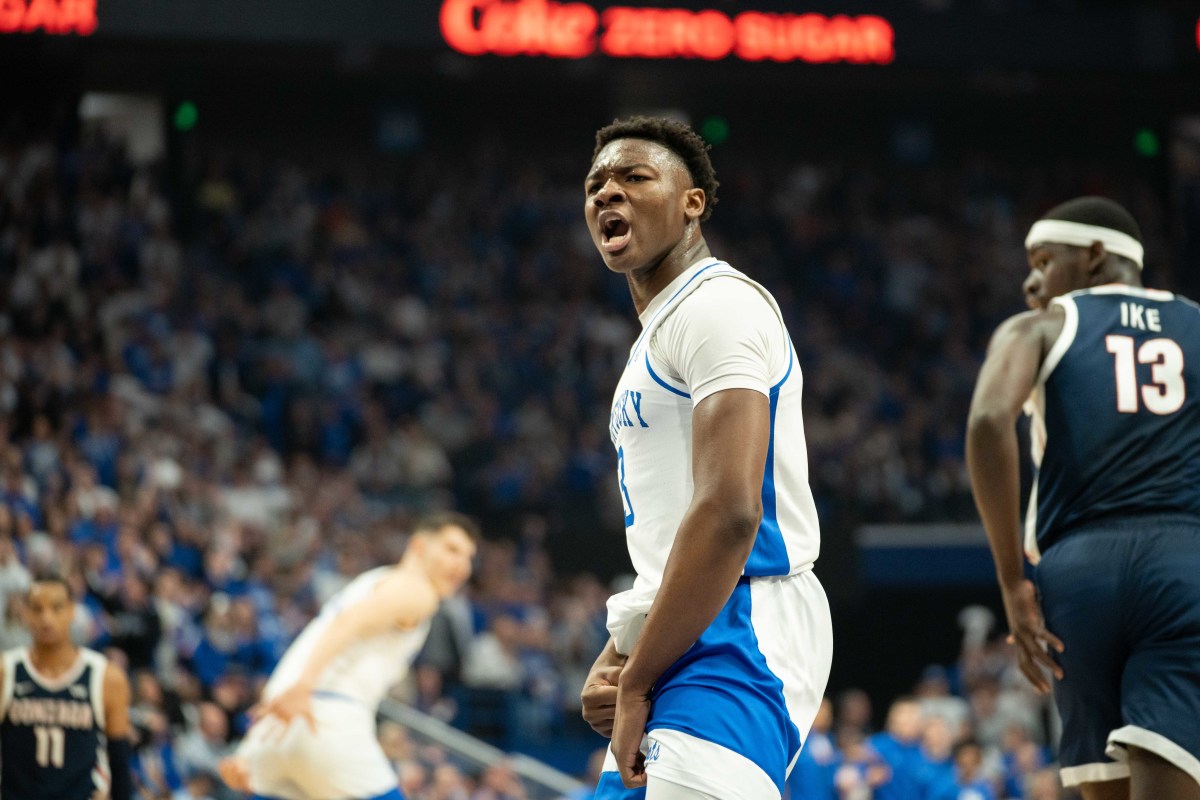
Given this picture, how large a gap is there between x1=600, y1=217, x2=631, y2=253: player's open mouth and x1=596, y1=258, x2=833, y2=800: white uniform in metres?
0.14

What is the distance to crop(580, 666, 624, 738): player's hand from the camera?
307cm

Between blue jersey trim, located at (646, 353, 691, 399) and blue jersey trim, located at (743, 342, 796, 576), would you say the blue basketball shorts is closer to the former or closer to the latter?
blue jersey trim, located at (743, 342, 796, 576)

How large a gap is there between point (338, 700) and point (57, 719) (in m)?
1.21

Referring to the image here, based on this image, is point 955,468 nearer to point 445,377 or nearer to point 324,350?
point 445,377

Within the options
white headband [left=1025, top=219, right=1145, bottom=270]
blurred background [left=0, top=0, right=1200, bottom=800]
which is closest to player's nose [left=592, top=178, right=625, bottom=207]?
white headband [left=1025, top=219, right=1145, bottom=270]

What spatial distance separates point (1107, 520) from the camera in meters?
4.16

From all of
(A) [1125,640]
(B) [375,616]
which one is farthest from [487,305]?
(A) [1125,640]

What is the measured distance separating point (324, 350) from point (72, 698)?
1217 centimetres

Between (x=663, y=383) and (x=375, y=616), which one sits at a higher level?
(x=663, y=383)

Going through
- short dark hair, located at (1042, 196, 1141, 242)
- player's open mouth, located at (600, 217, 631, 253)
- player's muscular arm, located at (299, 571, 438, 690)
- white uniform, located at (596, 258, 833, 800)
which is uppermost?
short dark hair, located at (1042, 196, 1141, 242)

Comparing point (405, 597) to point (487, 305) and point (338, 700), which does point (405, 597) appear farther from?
point (487, 305)

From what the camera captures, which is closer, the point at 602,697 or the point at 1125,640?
the point at 602,697

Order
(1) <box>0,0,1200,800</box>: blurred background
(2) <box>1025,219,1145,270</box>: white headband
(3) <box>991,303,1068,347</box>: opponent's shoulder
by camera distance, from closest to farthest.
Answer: (3) <box>991,303,1068,347</box>: opponent's shoulder → (2) <box>1025,219,1145,270</box>: white headband → (1) <box>0,0,1200,800</box>: blurred background

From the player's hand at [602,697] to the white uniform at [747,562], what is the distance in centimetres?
6
